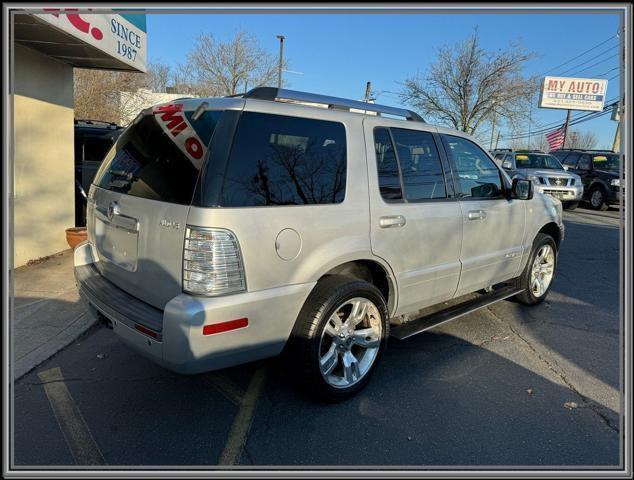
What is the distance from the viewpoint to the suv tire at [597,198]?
16172mm

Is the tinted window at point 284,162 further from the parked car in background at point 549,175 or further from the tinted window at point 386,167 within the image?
the parked car in background at point 549,175

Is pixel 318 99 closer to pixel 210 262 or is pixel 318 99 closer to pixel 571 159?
pixel 210 262

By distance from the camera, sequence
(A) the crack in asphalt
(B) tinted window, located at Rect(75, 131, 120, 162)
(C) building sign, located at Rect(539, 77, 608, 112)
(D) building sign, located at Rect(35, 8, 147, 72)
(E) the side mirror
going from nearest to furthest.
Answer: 1. (A) the crack in asphalt
2. (E) the side mirror
3. (D) building sign, located at Rect(35, 8, 147, 72)
4. (B) tinted window, located at Rect(75, 131, 120, 162)
5. (C) building sign, located at Rect(539, 77, 608, 112)

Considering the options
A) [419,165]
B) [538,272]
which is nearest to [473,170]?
[419,165]

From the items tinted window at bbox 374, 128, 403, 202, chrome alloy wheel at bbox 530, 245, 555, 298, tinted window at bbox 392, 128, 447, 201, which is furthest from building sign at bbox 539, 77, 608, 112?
tinted window at bbox 374, 128, 403, 202

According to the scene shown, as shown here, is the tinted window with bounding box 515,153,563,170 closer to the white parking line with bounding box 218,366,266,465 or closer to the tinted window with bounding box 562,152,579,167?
the tinted window with bounding box 562,152,579,167

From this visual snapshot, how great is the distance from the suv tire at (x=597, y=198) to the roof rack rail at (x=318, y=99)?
1570 centimetres

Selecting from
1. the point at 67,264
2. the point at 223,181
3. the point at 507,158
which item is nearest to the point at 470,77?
the point at 507,158

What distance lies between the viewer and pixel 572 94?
108ft

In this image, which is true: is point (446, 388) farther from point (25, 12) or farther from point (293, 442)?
point (25, 12)

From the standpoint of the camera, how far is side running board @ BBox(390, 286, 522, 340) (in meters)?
3.50

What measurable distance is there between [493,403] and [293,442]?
1474mm

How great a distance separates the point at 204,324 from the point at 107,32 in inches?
205

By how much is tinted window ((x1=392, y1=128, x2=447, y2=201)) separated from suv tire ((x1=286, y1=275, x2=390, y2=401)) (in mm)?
915
